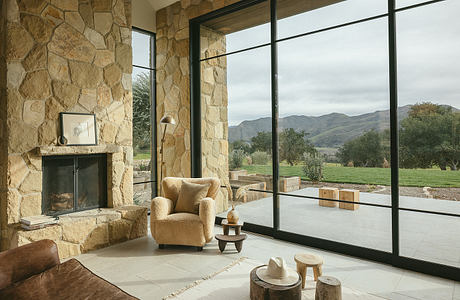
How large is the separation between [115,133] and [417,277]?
4119 millimetres

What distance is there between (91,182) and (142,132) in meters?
1.47

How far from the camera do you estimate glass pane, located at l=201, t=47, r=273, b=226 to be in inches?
166

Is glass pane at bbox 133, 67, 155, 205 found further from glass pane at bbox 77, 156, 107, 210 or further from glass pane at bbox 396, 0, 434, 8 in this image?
glass pane at bbox 396, 0, 434, 8

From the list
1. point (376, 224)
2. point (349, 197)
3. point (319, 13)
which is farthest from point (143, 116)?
point (376, 224)

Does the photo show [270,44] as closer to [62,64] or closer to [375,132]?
[375,132]

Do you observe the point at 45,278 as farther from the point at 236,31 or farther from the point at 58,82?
the point at 236,31

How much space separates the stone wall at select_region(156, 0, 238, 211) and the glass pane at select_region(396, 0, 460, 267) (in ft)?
8.67

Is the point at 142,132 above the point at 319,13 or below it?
below

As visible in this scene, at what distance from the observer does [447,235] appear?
292cm

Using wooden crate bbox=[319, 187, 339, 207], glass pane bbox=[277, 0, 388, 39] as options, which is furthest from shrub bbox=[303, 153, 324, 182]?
glass pane bbox=[277, 0, 388, 39]

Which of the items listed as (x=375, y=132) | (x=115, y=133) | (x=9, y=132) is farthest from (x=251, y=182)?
(x=9, y=132)

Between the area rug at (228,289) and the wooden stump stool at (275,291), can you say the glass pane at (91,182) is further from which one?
the wooden stump stool at (275,291)

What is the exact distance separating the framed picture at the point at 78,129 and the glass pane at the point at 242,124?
1805mm

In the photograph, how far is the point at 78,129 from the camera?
3.84m
